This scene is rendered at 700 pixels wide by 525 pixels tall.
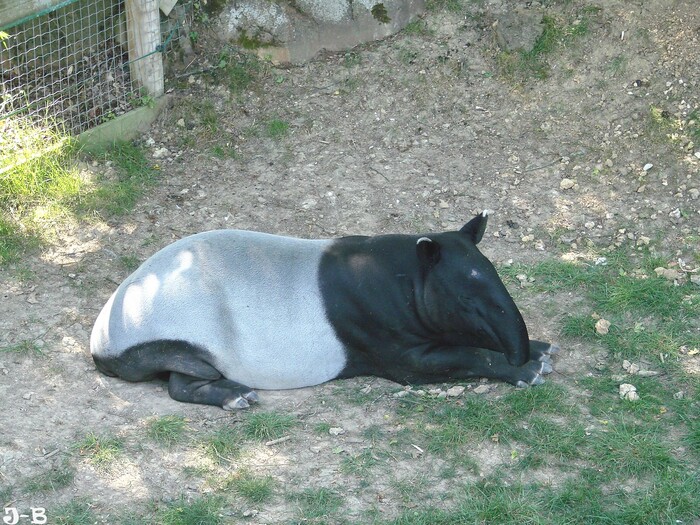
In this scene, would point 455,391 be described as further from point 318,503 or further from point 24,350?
point 24,350

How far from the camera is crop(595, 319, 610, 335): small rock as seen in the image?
7122 mm

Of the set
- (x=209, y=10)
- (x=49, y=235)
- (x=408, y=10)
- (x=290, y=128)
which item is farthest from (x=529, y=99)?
(x=49, y=235)

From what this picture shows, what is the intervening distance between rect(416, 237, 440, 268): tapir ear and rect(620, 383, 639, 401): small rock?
154 cm

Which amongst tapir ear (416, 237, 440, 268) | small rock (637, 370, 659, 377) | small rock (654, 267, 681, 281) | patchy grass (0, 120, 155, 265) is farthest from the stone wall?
small rock (637, 370, 659, 377)

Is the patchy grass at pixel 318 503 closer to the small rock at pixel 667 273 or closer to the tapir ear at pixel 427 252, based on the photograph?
the tapir ear at pixel 427 252

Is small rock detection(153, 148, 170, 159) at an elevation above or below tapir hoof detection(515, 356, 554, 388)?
above

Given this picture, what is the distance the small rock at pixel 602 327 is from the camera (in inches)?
280

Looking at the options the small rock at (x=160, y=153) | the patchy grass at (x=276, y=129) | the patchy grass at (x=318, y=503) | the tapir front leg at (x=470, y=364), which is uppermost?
the patchy grass at (x=276, y=129)

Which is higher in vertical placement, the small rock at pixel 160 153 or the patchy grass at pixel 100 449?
the small rock at pixel 160 153

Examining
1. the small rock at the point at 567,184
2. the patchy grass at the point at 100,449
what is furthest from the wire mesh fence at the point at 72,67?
the small rock at the point at 567,184

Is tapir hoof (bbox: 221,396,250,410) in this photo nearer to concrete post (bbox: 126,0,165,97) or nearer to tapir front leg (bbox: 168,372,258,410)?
tapir front leg (bbox: 168,372,258,410)

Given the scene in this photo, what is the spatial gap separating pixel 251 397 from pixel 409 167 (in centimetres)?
356

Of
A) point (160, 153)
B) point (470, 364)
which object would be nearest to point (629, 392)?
point (470, 364)

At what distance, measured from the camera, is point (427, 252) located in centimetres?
650
